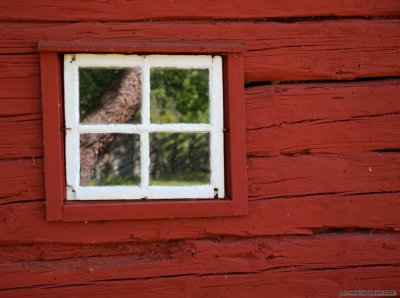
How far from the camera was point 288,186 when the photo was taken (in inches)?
106

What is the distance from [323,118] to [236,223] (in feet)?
2.37

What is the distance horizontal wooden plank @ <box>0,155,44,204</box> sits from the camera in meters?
2.54

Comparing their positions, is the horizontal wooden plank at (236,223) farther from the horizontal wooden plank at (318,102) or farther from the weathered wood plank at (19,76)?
the weathered wood plank at (19,76)

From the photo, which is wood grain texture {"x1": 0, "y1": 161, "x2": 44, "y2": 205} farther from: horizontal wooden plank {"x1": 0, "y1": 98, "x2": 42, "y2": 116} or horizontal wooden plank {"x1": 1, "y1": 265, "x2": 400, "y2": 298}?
horizontal wooden plank {"x1": 1, "y1": 265, "x2": 400, "y2": 298}

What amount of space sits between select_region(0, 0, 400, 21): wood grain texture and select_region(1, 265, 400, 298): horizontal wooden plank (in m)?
1.33

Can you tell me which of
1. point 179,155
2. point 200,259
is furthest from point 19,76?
point 179,155

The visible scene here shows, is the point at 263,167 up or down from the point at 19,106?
down

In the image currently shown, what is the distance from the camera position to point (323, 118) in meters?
2.69

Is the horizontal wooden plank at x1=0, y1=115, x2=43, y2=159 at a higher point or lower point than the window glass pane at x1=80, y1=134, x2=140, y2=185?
higher

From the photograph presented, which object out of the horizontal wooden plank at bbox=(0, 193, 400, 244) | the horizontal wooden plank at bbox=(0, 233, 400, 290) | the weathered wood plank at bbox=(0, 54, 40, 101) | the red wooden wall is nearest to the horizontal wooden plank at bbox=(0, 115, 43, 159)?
the red wooden wall

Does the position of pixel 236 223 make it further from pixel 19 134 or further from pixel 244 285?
pixel 19 134

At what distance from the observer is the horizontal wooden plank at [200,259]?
2.59m

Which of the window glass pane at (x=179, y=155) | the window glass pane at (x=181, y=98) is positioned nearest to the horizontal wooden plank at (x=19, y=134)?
the window glass pane at (x=181, y=98)

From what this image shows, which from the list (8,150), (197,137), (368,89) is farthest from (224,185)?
(197,137)
